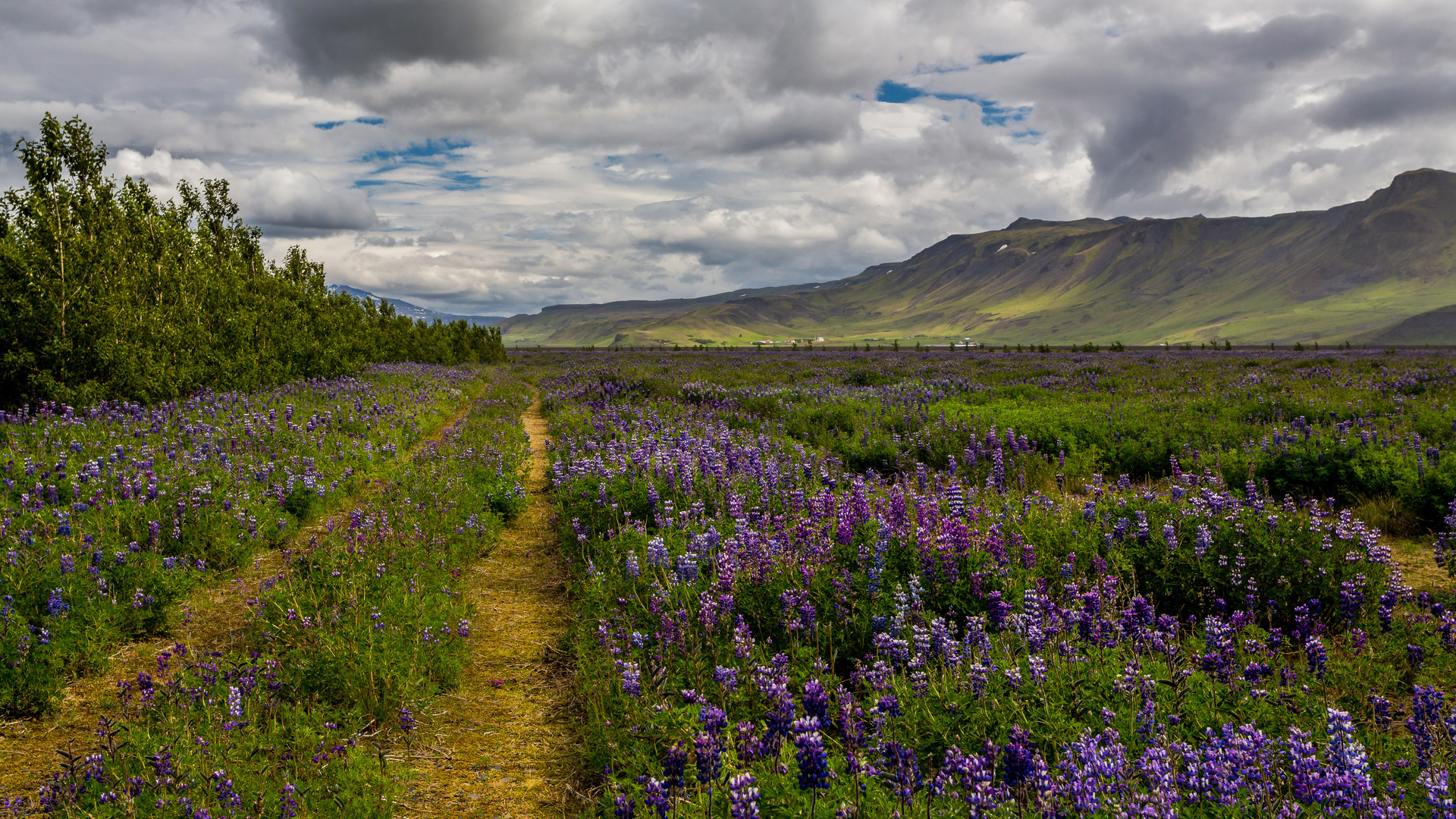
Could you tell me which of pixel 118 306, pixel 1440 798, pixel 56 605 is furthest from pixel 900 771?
pixel 118 306

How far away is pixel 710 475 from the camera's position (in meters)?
9.10

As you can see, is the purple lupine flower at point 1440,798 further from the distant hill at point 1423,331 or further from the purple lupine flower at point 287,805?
the distant hill at point 1423,331

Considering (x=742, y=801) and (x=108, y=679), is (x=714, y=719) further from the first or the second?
(x=108, y=679)

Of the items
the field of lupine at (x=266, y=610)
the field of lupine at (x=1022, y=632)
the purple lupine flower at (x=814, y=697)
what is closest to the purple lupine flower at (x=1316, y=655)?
the field of lupine at (x=1022, y=632)

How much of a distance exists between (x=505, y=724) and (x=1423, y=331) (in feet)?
841

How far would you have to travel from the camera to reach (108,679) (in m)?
5.52

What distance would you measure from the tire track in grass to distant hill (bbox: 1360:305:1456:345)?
240018 millimetres

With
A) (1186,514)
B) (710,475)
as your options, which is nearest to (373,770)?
(710,475)

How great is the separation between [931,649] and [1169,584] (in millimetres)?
2950

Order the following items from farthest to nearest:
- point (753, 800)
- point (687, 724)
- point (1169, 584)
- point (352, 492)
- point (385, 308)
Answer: point (385, 308)
point (352, 492)
point (1169, 584)
point (687, 724)
point (753, 800)

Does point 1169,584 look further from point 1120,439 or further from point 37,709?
point 37,709

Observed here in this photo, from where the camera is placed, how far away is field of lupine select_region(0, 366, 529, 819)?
3.78 metres

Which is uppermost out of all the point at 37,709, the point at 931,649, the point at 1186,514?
the point at 1186,514

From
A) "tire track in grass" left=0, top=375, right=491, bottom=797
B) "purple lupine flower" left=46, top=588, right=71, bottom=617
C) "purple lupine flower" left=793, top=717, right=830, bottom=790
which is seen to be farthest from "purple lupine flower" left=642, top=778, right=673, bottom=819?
"purple lupine flower" left=46, top=588, right=71, bottom=617
